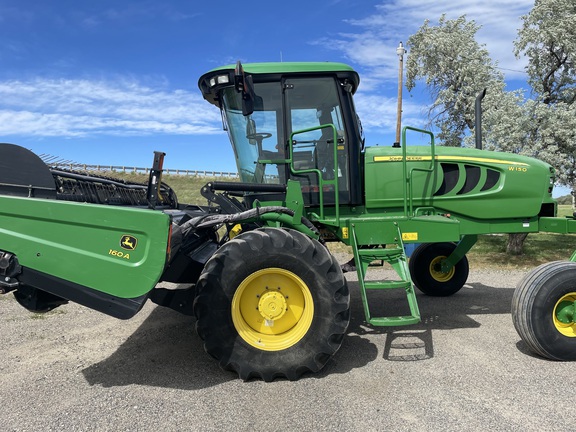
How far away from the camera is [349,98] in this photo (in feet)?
15.4

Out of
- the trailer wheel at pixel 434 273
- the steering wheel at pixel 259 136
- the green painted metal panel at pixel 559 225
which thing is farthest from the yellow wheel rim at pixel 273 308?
the trailer wheel at pixel 434 273

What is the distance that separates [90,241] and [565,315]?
4.16m

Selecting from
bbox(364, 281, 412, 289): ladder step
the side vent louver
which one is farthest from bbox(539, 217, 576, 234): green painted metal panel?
bbox(364, 281, 412, 289): ladder step

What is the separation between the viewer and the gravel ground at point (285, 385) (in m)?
2.98

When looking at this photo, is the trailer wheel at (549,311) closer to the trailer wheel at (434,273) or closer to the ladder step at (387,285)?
the ladder step at (387,285)

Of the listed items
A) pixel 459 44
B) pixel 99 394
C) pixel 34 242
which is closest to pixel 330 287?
pixel 99 394

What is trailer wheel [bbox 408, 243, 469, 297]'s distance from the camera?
6.72 metres

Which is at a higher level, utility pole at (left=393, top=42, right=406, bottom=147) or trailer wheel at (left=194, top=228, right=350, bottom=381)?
utility pole at (left=393, top=42, right=406, bottom=147)

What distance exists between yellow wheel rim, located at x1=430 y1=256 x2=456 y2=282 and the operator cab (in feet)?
8.72

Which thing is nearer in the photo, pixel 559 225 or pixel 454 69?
pixel 559 225

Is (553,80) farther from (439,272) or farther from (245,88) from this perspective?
(245,88)

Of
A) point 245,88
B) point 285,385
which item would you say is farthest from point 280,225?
point 285,385

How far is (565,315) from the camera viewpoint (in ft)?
13.3

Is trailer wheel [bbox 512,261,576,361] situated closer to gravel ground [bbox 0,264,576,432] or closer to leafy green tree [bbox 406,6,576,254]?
gravel ground [bbox 0,264,576,432]
